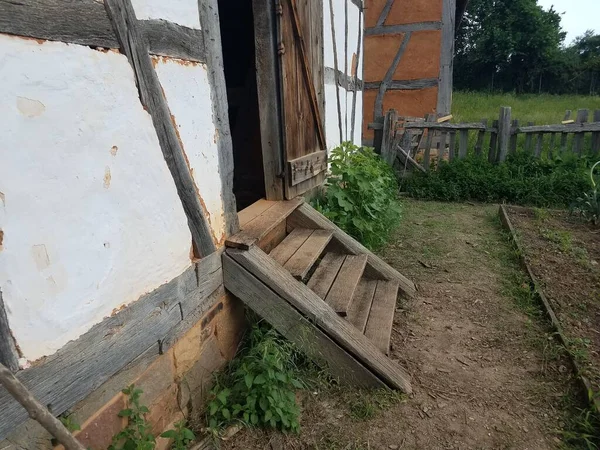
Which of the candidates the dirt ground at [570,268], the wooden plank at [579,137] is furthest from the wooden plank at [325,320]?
the wooden plank at [579,137]

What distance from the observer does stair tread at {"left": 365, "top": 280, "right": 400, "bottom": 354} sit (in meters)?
2.68

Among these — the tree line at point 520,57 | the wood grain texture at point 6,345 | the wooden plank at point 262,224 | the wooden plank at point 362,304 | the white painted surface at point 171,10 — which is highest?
the tree line at point 520,57

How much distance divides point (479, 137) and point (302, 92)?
4761 mm

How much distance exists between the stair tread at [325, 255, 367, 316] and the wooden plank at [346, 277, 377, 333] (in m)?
0.18

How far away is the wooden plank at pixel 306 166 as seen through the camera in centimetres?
331

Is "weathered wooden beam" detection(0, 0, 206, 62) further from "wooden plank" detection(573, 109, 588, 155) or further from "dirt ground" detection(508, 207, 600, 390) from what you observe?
"wooden plank" detection(573, 109, 588, 155)

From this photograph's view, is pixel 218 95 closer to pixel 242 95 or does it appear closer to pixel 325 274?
pixel 325 274

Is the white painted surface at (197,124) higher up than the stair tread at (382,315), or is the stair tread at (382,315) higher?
the white painted surface at (197,124)

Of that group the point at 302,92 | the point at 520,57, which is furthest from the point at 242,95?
the point at 520,57

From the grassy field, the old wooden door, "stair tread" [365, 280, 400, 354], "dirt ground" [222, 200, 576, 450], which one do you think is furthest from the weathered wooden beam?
the grassy field

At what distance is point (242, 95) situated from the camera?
420cm

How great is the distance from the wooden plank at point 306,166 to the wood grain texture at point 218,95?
0.89 metres

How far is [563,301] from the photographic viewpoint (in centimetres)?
326

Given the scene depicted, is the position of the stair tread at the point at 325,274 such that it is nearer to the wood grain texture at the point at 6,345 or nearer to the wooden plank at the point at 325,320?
the wooden plank at the point at 325,320
